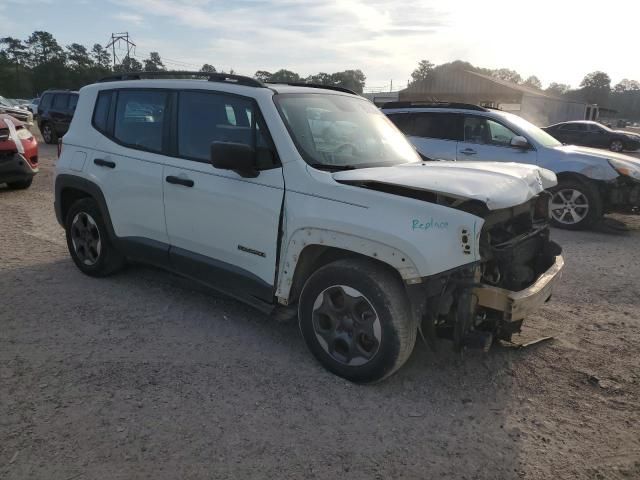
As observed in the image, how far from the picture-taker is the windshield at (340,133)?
3533 mm

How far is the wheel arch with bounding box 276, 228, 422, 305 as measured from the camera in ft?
9.53

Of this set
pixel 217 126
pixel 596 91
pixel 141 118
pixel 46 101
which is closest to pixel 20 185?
pixel 141 118

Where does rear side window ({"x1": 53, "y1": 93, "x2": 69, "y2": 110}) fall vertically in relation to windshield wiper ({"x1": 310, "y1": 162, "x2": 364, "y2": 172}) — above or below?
above

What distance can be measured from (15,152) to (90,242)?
17.3 feet

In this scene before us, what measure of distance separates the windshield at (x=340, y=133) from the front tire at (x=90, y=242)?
7.69 feet

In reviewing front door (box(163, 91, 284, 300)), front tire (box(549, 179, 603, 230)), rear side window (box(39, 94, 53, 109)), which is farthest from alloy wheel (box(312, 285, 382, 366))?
rear side window (box(39, 94, 53, 109))

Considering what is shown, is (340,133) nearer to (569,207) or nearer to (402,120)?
(569,207)

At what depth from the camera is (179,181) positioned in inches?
155

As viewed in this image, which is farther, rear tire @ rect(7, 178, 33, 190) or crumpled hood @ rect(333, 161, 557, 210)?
rear tire @ rect(7, 178, 33, 190)

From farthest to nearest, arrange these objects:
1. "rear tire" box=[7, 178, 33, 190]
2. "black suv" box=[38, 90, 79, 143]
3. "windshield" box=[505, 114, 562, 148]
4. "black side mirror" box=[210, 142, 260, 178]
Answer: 1. "black suv" box=[38, 90, 79, 143]
2. "rear tire" box=[7, 178, 33, 190]
3. "windshield" box=[505, 114, 562, 148]
4. "black side mirror" box=[210, 142, 260, 178]

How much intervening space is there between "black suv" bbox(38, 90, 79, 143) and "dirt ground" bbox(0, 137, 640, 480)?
16.1 m

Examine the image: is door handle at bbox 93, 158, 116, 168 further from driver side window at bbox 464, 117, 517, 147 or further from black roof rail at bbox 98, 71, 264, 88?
driver side window at bbox 464, 117, 517, 147

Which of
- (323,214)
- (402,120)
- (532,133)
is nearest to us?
(323,214)

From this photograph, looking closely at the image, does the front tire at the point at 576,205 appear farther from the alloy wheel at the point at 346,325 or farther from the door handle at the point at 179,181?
the door handle at the point at 179,181
